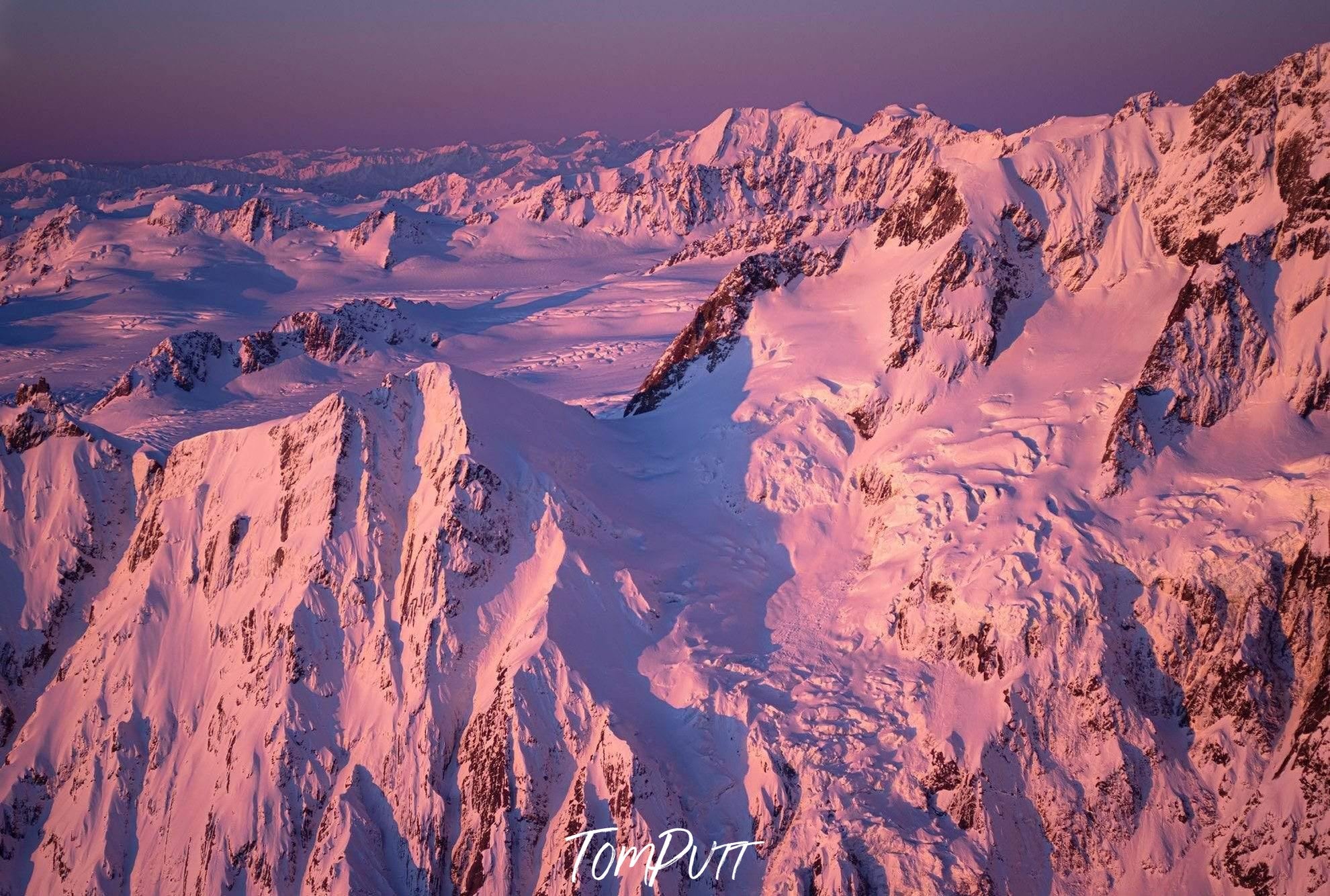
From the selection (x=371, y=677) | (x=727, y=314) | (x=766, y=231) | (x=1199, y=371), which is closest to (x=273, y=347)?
(x=727, y=314)

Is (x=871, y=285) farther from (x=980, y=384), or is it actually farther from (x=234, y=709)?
(x=234, y=709)

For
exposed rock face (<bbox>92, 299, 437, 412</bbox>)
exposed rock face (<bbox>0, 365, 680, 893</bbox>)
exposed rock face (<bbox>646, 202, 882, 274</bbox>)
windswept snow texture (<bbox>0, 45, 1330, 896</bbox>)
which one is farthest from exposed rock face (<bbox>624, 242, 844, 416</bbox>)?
exposed rock face (<bbox>646, 202, 882, 274</bbox>)

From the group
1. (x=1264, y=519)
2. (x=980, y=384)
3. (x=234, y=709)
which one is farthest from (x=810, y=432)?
(x=234, y=709)

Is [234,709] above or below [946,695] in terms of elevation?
below

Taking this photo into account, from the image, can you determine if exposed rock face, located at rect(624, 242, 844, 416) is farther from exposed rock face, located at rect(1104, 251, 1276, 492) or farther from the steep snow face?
exposed rock face, located at rect(1104, 251, 1276, 492)

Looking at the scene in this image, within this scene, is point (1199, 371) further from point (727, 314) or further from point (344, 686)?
point (344, 686)

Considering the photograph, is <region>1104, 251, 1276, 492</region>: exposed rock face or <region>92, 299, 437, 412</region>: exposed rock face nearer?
<region>1104, 251, 1276, 492</region>: exposed rock face

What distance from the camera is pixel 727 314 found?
5772 centimetres

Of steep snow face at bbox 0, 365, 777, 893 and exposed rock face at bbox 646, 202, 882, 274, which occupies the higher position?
exposed rock face at bbox 646, 202, 882, 274

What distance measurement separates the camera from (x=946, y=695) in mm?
33188

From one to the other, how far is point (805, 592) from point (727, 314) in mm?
23800

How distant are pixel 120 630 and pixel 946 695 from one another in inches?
1573

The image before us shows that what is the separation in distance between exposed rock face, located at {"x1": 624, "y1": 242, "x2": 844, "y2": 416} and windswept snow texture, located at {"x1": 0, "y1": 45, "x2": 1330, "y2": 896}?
188 centimetres

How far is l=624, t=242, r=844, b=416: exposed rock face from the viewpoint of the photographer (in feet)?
186
